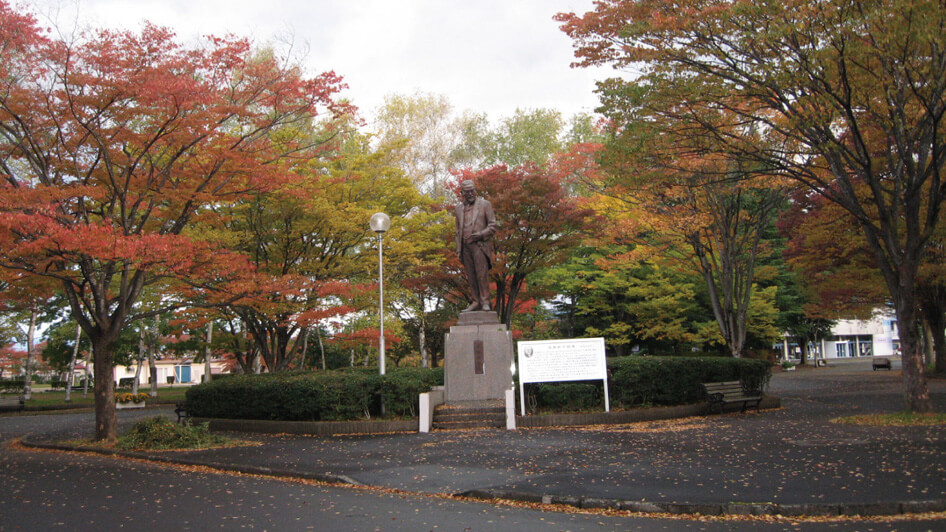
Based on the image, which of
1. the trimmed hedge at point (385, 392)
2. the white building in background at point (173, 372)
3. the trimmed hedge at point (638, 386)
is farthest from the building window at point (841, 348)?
the trimmed hedge at point (385, 392)

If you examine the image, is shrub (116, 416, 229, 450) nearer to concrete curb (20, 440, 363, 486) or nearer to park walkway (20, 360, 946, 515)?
concrete curb (20, 440, 363, 486)

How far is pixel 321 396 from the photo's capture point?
13750 millimetres

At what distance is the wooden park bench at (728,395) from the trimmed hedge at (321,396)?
6.10 meters

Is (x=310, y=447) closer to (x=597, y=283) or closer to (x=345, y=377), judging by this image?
(x=345, y=377)

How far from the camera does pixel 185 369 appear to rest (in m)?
73.6

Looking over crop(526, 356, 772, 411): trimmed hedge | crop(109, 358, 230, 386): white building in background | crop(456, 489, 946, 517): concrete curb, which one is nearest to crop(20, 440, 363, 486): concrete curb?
crop(456, 489, 946, 517): concrete curb

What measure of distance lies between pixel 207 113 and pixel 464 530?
9.73 m

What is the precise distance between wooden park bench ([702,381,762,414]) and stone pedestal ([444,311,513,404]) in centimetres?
436

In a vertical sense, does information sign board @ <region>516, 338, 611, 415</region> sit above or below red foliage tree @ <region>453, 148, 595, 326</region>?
below

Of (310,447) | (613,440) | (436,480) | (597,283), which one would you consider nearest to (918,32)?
(613,440)

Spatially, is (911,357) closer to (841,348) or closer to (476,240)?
(476,240)

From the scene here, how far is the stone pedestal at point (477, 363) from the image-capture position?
14708 millimetres

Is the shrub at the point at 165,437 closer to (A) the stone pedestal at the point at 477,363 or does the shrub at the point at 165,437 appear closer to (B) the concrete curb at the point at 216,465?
(B) the concrete curb at the point at 216,465

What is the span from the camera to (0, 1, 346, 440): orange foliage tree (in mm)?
11570
